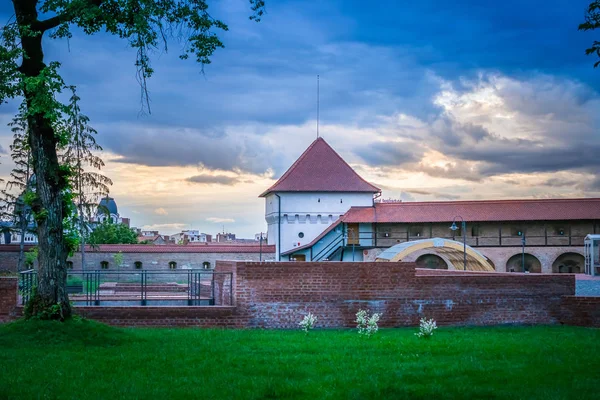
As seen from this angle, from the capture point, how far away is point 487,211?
45.3m

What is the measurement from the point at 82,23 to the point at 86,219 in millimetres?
31584

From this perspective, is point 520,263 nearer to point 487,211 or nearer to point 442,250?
point 487,211

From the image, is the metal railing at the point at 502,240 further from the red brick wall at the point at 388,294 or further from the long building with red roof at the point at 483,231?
the red brick wall at the point at 388,294

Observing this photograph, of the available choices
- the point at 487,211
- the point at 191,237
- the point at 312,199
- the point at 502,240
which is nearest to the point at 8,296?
the point at 487,211

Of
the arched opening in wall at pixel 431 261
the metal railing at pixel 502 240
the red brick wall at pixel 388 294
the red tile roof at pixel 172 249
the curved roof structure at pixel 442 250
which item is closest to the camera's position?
the red brick wall at pixel 388 294

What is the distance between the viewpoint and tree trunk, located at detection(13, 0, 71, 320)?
12.7 meters

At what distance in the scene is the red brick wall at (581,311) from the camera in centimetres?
1583

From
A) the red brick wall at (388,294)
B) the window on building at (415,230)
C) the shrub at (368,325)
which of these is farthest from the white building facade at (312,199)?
the shrub at (368,325)

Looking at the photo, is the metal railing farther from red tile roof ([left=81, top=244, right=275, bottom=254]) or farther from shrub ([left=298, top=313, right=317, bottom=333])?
shrub ([left=298, top=313, right=317, bottom=333])

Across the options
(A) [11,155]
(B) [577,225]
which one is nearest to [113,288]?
(A) [11,155]

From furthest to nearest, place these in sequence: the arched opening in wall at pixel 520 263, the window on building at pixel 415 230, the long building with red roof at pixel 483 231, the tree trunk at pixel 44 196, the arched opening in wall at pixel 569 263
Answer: the window on building at pixel 415 230, the arched opening in wall at pixel 520 263, the arched opening in wall at pixel 569 263, the long building with red roof at pixel 483 231, the tree trunk at pixel 44 196

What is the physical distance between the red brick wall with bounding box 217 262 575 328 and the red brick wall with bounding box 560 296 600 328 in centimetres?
17

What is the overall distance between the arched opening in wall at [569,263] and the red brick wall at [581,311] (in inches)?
1203

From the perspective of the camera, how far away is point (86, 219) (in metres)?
43.2
